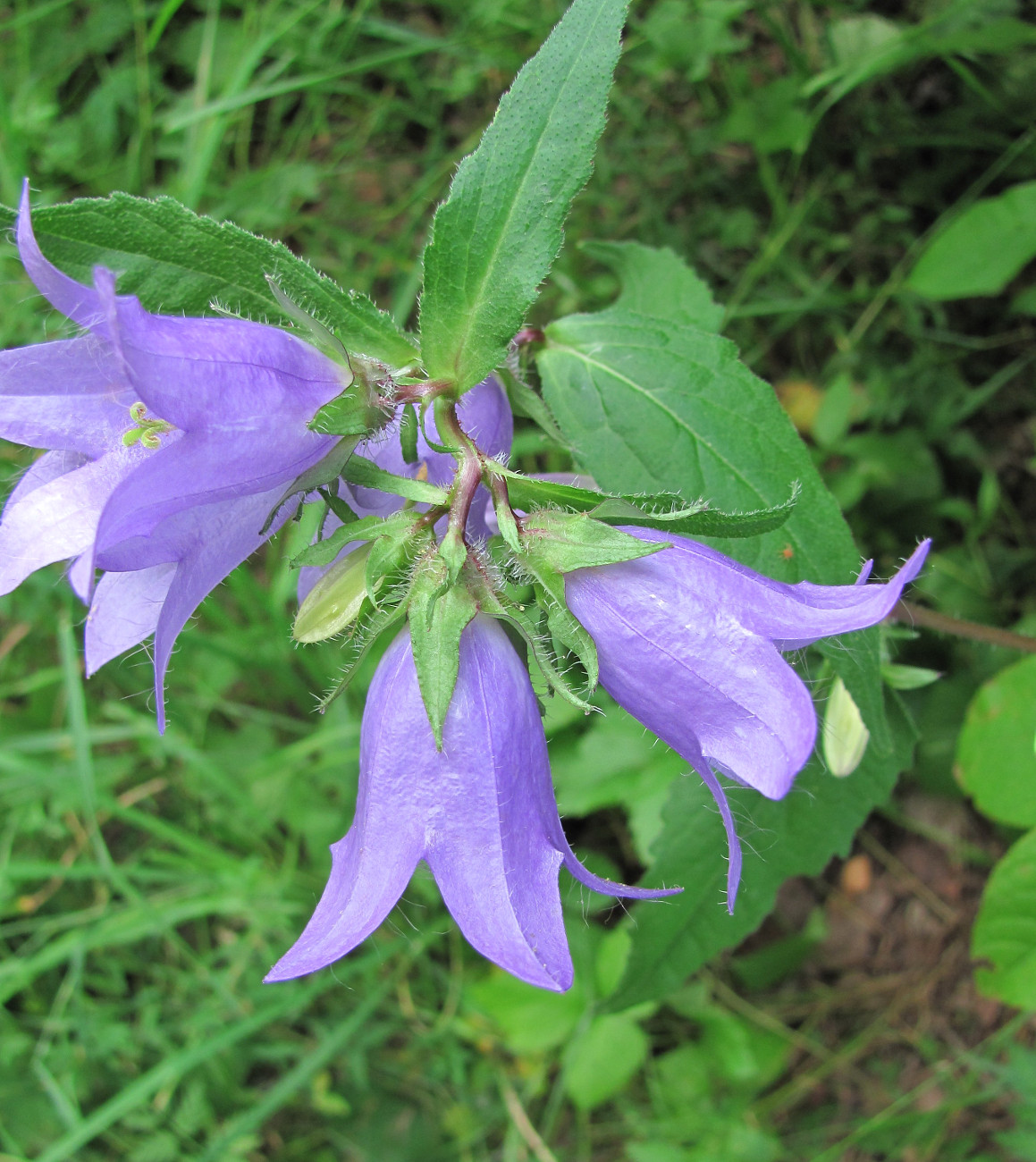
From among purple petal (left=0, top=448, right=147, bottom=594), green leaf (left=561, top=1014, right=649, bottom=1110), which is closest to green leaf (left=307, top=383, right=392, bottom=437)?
purple petal (left=0, top=448, right=147, bottom=594)

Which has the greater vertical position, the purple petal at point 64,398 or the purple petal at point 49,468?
the purple petal at point 64,398

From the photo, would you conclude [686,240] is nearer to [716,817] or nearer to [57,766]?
[716,817]

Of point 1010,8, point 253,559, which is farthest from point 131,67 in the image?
point 1010,8

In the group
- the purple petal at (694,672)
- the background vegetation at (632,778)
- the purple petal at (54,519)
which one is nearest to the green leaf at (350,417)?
the purple petal at (54,519)

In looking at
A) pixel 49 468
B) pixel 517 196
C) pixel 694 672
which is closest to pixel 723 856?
pixel 694 672

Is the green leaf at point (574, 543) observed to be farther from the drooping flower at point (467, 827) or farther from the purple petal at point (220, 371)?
the purple petal at point (220, 371)

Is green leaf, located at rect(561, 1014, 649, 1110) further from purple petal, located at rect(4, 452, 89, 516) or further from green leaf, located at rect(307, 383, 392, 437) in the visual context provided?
purple petal, located at rect(4, 452, 89, 516)
